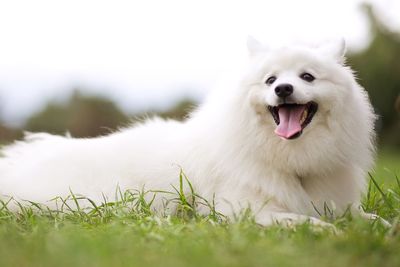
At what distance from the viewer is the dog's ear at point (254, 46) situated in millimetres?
5254

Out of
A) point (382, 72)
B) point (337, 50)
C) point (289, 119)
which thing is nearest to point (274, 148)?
point (289, 119)

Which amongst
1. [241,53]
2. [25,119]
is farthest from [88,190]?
[25,119]

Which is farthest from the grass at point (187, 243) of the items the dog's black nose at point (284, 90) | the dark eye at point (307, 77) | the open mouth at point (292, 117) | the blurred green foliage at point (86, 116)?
the blurred green foliage at point (86, 116)

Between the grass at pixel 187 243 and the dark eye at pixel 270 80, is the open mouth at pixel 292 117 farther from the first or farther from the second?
the grass at pixel 187 243

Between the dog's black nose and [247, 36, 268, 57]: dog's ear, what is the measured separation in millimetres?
539

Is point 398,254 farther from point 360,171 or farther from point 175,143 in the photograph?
point 175,143

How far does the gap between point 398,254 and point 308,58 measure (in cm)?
206

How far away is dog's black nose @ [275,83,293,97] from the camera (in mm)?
4809

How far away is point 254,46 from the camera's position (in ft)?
17.3

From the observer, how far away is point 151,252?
344cm

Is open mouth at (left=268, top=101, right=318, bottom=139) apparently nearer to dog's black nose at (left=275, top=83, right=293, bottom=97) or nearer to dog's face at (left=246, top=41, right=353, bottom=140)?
dog's face at (left=246, top=41, right=353, bottom=140)

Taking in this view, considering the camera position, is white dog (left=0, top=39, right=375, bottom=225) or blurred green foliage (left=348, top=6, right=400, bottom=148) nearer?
white dog (left=0, top=39, right=375, bottom=225)

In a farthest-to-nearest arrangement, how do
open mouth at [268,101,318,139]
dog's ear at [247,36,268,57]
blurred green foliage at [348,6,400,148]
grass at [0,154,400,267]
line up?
1. blurred green foliage at [348,6,400,148]
2. dog's ear at [247,36,268,57]
3. open mouth at [268,101,318,139]
4. grass at [0,154,400,267]

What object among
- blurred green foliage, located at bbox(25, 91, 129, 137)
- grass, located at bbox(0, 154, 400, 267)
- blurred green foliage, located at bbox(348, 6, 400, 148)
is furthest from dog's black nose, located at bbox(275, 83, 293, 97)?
blurred green foliage, located at bbox(25, 91, 129, 137)
